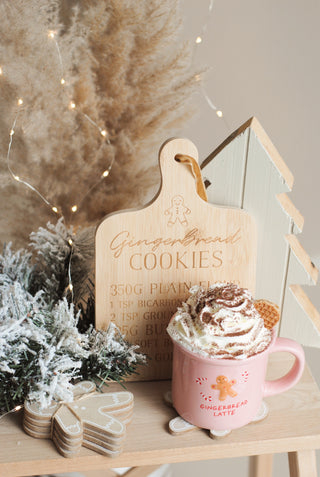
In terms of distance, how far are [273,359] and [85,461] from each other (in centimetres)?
35

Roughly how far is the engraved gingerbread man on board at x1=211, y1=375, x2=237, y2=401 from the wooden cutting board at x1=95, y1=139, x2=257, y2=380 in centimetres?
15

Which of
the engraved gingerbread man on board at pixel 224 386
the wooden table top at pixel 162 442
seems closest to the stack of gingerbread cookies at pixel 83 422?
the wooden table top at pixel 162 442

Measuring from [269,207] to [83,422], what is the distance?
0.39m

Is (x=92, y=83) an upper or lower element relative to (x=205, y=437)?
upper

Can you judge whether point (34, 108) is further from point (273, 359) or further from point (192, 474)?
point (192, 474)

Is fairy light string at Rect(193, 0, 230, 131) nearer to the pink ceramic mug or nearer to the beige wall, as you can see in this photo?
the beige wall

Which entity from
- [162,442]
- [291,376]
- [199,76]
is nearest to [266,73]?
[199,76]

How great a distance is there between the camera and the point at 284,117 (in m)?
1.03

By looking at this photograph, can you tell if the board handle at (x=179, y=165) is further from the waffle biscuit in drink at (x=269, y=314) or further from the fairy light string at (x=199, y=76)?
the fairy light string at (x=199, y=76)

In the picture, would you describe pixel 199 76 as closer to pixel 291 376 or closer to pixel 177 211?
pixel 177 211

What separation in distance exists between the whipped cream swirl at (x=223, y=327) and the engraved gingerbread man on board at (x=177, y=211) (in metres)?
0.11

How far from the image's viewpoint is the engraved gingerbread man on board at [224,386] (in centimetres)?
65

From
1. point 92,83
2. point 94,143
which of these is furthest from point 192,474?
point 92,83

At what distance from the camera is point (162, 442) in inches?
26.5
